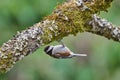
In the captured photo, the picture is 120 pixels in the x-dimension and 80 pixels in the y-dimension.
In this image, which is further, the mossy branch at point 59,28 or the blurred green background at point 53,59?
the blurred green background at point 53,59

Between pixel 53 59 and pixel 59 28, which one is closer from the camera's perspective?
pixel 59 28

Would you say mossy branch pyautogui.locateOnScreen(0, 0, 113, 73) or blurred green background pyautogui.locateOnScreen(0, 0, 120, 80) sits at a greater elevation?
blurred green background pyautogui.locateOnScreen(0, 0, 120, 80)

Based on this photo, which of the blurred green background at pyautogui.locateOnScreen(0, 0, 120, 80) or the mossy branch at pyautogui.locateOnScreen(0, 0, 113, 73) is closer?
the mossy branch at pyautogui.locateOnScreen(0, 0, 113, 73)

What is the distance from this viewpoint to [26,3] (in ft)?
9.35

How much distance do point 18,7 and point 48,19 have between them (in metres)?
1.26

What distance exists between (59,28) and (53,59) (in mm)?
1661

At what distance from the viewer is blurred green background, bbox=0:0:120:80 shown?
2.86 metres

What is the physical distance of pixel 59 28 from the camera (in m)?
1.55

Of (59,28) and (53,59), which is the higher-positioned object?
(53,59)

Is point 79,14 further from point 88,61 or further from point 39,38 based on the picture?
point 88,61

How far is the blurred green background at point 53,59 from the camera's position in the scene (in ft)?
9.37

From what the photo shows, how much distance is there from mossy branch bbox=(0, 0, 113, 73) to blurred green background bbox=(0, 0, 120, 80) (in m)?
1.04

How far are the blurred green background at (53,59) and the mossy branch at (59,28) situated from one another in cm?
104

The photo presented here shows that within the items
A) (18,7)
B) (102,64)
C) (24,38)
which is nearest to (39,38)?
(24,38)
